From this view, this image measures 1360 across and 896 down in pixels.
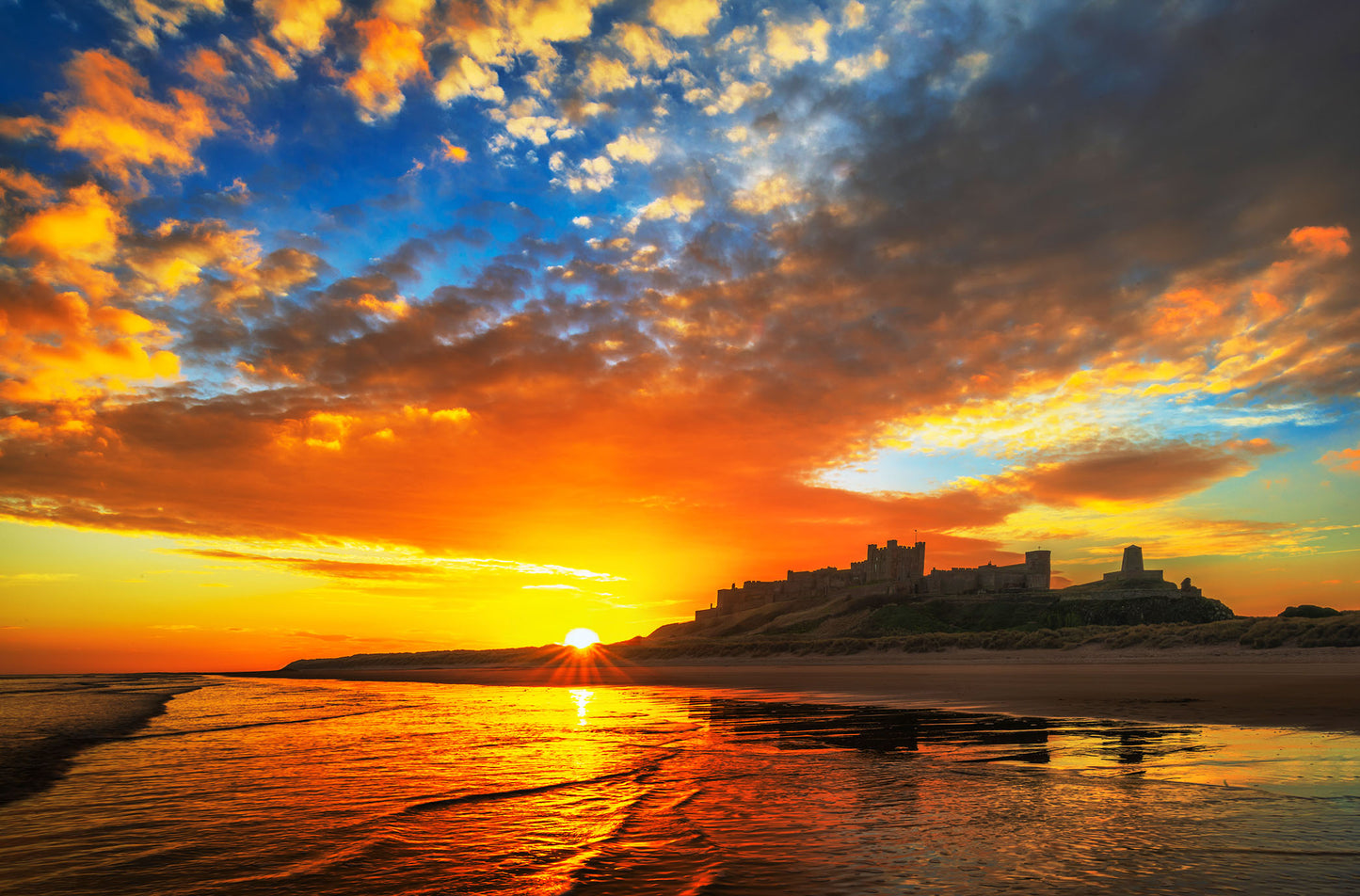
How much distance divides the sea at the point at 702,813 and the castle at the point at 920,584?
369 feet

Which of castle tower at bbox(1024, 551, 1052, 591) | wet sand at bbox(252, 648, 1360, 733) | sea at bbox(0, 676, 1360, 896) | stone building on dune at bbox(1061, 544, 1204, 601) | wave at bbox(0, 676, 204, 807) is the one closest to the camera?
sea at bbox(0, 676, 1360, 896)

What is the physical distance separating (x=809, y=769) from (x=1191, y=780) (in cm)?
446

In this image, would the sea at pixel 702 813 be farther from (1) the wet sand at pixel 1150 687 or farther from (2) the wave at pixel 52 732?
(1) the wet sand at pixel 1150 687

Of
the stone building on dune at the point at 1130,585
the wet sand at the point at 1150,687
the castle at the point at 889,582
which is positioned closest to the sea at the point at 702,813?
the wet sand at the point at 1150,687

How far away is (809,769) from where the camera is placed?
33.1 feet

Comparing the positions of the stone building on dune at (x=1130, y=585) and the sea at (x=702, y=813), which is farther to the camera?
the stone building on dune at (x=1130, y=585)

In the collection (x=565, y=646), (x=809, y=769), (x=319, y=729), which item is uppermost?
(x=809, y=769)

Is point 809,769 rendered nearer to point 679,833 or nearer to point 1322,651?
point 679,833

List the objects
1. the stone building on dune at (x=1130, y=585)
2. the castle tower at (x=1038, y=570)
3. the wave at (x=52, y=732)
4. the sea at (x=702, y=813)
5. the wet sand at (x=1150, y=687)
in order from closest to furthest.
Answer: the sea at (x=702, y=813) → the wave at (x=52, y=732) → the wet sand at (x=1150, y=687) → the stone building on dune at (x=1130, y=585) → the castle tower at (x=1038, y=570)

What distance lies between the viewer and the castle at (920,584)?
11106cm

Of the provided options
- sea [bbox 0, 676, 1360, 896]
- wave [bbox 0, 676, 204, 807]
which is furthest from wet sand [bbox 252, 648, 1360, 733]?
wave [bbox 0, 676, 204, 807]

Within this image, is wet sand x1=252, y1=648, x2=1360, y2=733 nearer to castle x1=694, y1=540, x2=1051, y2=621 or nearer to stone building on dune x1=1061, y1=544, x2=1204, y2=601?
stone building on dune x1=1061, y1=544, x2=1204, y2=601

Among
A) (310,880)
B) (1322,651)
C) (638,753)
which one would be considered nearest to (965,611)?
(1322,651)

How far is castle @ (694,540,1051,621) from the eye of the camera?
421 ft
